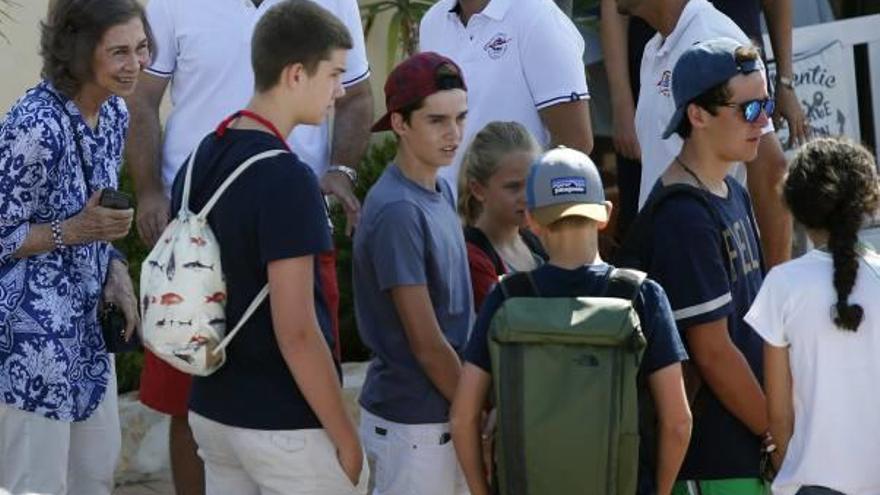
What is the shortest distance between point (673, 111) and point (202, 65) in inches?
63.1

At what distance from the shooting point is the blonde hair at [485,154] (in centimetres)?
558

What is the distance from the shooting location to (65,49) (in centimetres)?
554

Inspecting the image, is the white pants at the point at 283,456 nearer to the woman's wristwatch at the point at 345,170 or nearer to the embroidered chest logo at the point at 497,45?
the woman's wristwatch at the point at 345,170

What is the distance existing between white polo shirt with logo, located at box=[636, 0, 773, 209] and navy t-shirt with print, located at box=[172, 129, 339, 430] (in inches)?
76.0

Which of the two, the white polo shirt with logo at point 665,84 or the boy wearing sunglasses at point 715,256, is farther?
the white polo shirt with logo at point 665,84

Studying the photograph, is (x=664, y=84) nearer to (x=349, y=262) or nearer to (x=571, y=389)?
(x=571, y=389)

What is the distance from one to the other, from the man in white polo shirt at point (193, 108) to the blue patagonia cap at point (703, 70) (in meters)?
1.39

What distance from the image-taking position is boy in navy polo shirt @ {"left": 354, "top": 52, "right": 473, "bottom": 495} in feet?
17.2

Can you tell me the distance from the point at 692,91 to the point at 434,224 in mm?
813

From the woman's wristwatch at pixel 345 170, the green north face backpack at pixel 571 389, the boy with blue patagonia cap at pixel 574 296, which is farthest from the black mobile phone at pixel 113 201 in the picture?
the green north face backpack at pixel 571 389

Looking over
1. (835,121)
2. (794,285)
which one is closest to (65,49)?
(794,285)

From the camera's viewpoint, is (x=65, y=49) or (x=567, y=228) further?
(x=65, y=49)

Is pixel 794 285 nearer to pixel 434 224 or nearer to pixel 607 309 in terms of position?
pixel 607 309

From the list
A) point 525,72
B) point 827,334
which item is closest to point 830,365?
point 827,334
